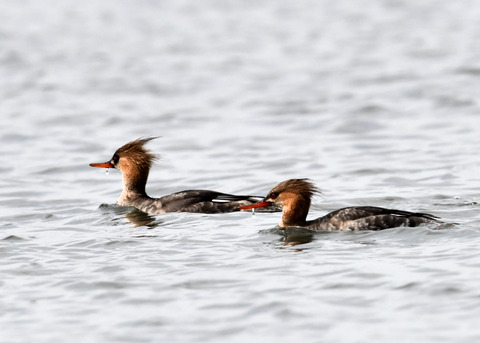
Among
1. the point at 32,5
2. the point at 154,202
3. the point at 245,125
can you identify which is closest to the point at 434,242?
the point at 154,202

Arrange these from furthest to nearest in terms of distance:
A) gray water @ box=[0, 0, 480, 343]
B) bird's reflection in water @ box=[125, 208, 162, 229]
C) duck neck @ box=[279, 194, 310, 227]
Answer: bird's reflection in water @ box=[125, 208, 162, 229], duck neck @ box=[279, 194, 310, 227], gray water @ box=[0, 0, 480, 343]

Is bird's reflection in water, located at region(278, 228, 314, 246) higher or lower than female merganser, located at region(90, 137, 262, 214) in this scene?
lower

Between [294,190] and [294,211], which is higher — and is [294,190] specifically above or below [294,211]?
above

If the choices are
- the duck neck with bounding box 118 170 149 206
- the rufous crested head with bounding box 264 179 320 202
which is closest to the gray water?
the duck neck with bounding box 118 170 149 206

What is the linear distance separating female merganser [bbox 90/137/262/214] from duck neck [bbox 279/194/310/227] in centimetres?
119

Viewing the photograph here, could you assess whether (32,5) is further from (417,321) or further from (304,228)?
(417,321)

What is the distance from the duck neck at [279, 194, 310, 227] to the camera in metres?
11.7

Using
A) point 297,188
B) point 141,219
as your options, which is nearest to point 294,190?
point 297,188

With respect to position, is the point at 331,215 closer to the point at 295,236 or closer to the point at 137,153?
the point at 295,236

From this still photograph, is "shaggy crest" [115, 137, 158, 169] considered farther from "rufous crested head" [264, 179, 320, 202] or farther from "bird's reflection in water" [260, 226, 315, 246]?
"bird's reflection in water" [260, 226, 315, 246]

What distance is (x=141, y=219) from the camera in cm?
1308

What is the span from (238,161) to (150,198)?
138 inches

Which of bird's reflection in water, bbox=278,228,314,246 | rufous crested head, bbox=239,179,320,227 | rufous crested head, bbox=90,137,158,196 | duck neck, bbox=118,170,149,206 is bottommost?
bird's reflection in water, bbox=278,228,314,246

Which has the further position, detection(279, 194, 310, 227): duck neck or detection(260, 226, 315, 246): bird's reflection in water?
detection(279, 194, 310, 227): duck neck
